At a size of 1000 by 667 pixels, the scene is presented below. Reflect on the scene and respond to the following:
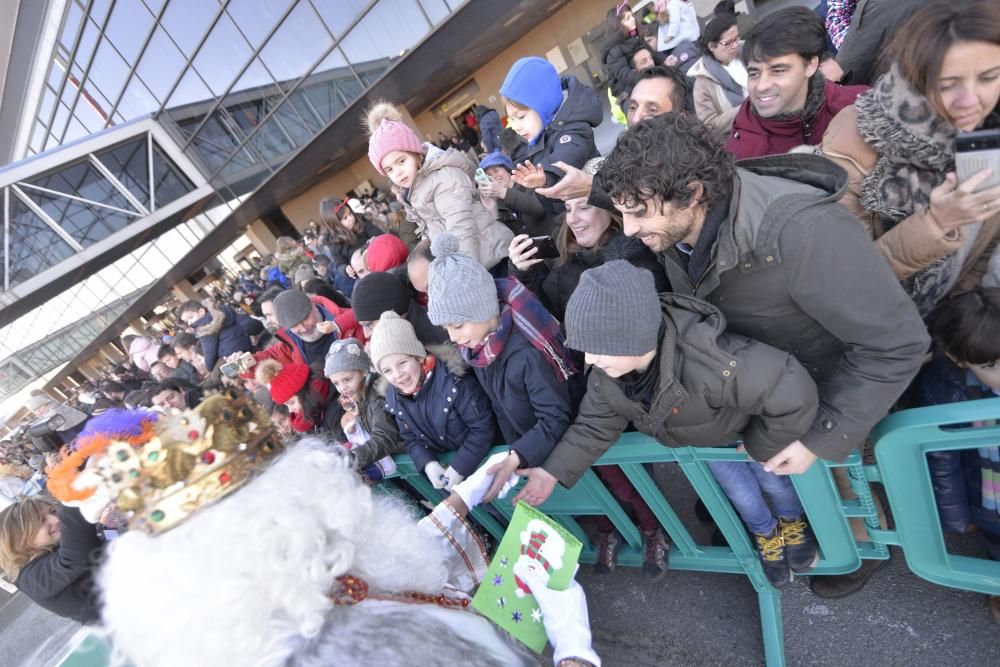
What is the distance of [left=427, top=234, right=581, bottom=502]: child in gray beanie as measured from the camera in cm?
197

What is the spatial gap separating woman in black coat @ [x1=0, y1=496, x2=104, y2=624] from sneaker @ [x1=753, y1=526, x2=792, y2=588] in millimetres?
3605

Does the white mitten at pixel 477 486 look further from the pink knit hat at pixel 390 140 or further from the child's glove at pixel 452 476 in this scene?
the pink knit hat at pixel 390 140

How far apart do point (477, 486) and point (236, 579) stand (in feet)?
3.11

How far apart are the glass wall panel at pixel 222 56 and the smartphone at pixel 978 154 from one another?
50.7 feet

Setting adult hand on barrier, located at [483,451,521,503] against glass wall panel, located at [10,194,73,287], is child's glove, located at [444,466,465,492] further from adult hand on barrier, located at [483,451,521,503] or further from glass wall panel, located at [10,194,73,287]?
glass wall panel, located at [10,194,73,287]

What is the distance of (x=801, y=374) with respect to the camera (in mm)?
1341

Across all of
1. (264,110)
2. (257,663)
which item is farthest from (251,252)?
(257,663)

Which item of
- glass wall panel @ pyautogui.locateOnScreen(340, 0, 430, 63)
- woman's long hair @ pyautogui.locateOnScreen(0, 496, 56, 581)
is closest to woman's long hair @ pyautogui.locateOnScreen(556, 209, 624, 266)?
woman's long hair @ pyautogui.locateOnScreen(0, 496, 56, 581)

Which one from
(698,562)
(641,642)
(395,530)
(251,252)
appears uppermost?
(251,252)

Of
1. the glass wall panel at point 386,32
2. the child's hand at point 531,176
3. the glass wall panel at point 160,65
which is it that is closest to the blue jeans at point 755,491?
the child's hand at point 531,176

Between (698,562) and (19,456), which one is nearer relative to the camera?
(698,562)

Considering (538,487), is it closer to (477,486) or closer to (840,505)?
(477,486)

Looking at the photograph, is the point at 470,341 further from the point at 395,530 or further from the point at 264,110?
the point at 264,110

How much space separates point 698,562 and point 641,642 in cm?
51
